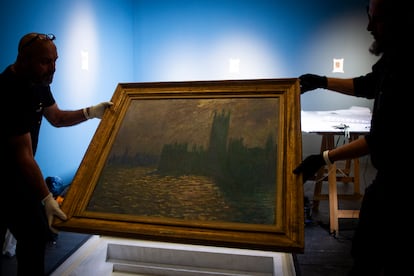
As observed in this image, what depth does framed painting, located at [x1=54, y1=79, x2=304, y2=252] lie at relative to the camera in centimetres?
100

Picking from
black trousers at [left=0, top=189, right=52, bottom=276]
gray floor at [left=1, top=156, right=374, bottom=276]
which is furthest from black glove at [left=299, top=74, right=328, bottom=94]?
black trousers at [left=0, top=189, right=52, bottom=276]

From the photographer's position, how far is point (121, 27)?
445 cm

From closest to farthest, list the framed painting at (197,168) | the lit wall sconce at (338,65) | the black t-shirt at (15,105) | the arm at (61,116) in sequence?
the framed painting at (197,168), the black t-shirt at (15,105), the arm at (61,116), the lit wall sconce at (338,65)

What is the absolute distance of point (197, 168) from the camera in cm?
121

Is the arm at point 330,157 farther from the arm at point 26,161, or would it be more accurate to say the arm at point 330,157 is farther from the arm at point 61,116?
the arm at point 61,116

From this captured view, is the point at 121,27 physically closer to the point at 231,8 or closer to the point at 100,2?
the point at 100,2

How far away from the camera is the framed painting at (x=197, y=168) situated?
3.27 feet

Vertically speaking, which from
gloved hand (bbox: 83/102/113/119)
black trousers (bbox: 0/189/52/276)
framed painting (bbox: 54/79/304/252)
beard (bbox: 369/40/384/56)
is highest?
beard (bbox: 369/40/384/56)

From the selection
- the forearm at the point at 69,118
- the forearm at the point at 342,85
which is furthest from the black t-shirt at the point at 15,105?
the forearm at the point at 342,85

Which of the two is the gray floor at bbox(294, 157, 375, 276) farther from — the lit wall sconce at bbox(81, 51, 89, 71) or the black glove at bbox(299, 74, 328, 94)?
the lit wall sconce at bbox(81, 51, 89, 71)

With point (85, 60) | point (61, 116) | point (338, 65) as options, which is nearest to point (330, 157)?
point (61, 116)

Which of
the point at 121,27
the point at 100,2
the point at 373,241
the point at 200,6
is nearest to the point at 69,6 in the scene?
the point at 100,2

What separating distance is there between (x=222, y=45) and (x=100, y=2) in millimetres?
1694

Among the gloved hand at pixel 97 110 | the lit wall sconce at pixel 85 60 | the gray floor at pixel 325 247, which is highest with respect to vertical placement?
the lit wall sconce at pixel 85 60
